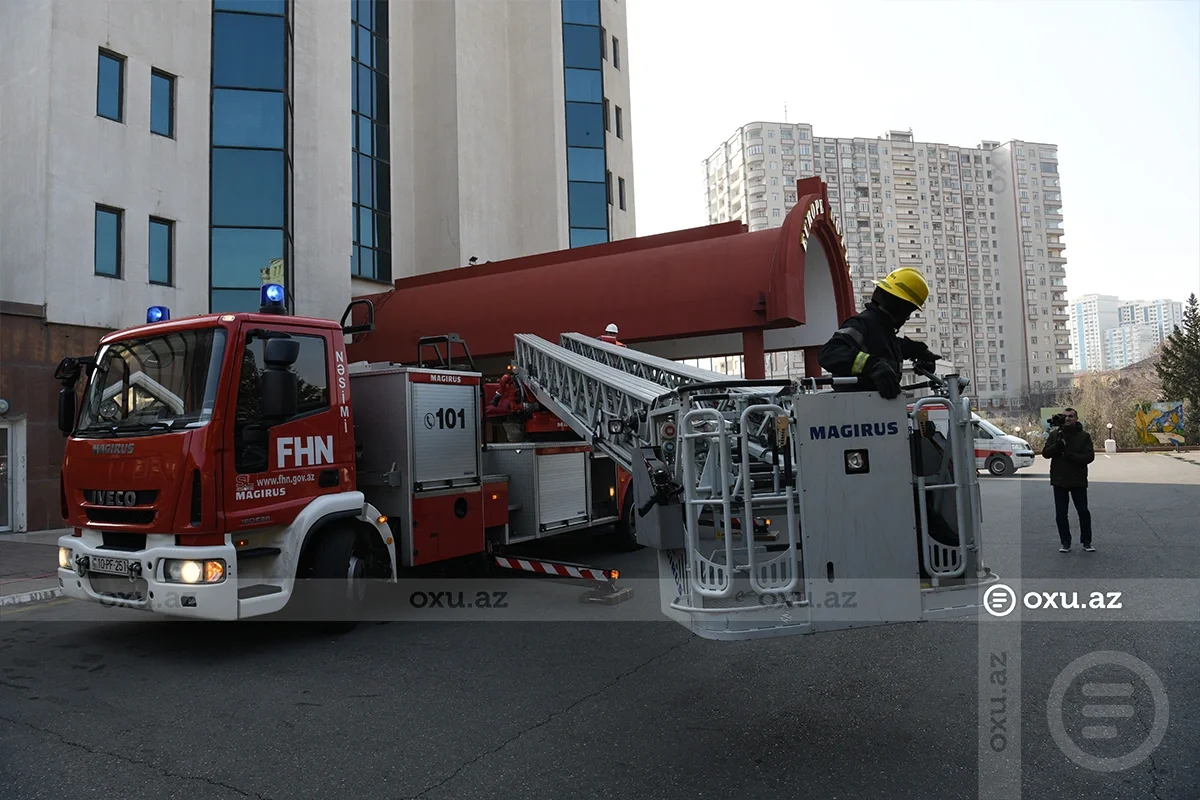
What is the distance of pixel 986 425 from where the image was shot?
24.7m

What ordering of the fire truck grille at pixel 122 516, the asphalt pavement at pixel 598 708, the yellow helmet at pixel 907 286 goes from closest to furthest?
the asphalt pavement at pixel 598 708 → the yellow helmet at pixel 907 286 → the fire truck grille at pixel 122 516

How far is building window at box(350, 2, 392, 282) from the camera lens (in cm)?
2306

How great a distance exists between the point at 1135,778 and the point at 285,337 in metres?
6.05

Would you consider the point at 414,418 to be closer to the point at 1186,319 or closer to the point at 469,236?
the point at 469,236

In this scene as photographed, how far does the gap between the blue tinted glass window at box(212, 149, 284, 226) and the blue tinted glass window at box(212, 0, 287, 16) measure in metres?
3.22

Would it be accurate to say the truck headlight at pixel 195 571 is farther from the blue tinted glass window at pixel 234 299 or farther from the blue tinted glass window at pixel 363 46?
the blue tinted glass window at pixel 363 46

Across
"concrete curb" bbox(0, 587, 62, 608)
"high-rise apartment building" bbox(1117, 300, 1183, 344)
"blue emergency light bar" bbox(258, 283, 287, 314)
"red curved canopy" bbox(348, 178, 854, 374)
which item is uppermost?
"high-rise apartment building" bbox(1117, 300, 1183, 344)

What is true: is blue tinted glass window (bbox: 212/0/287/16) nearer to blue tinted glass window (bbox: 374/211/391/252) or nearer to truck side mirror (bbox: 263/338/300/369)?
blue tinted glass window (bbox: 374/211/391/252)

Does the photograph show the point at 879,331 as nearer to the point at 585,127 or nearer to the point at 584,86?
the point at 585,127

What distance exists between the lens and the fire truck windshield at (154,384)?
19.6ft

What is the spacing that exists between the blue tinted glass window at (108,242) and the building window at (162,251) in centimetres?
65

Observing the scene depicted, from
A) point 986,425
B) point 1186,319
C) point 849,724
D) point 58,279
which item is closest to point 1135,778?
point 849,724

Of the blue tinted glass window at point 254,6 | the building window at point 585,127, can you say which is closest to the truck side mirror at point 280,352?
the blue tinted glass window at point 254,6

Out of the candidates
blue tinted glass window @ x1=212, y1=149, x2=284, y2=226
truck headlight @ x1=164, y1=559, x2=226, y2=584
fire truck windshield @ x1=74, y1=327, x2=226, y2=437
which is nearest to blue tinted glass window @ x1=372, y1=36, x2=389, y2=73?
blue tinted glass window @ x1=212, y1=149, x2=284, y2=226
